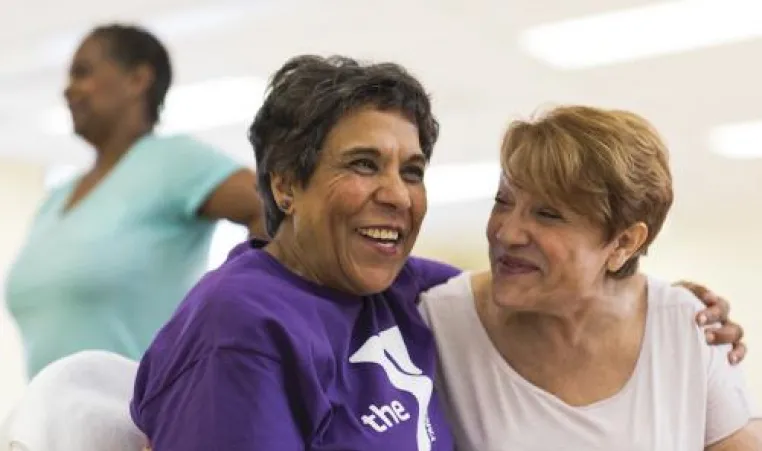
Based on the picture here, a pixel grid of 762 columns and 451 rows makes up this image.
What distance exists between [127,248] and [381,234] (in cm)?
64

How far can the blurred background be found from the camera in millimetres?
4398

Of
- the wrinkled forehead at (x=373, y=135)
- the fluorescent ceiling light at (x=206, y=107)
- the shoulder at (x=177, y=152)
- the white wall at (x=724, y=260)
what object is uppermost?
the wrinkled forehead at (x=373, y=135)

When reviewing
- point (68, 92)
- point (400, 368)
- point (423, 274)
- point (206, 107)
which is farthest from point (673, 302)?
point (206, 107)

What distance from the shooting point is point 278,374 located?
3.62ft

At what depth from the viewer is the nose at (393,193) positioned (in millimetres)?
1303

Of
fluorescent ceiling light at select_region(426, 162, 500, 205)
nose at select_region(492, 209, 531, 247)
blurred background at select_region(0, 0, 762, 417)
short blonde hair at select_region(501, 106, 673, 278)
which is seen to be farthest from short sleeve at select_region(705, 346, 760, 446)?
fluorescent ceiling light at select_region(426, 162, 500, 205)

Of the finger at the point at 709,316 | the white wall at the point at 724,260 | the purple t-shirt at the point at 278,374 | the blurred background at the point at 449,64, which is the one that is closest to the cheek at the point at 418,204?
the purple t-shirt at the point at 278,374

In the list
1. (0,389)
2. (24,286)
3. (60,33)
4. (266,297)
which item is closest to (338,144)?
(266,297)

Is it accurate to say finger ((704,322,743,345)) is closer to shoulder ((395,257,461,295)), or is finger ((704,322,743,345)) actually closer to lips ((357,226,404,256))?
shoulder ((395,257,461,295))

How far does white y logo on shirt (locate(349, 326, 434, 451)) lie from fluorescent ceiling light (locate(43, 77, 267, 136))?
4.04 metres

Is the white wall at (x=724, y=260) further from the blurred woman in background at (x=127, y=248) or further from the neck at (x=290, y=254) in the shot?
the neck at (x=290, y=254)

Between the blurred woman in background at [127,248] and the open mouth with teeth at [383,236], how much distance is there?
0.44 metres

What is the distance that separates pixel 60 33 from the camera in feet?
15.9

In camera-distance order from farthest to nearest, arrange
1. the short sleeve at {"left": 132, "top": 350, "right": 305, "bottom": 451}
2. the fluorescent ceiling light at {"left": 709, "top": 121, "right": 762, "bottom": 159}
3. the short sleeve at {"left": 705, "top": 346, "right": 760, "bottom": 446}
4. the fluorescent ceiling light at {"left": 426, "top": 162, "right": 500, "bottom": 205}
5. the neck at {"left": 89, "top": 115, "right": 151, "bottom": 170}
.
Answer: the fluorescent ceiling light at {"left": 426, "top": 162, "right": 500, "bottom": 205}, the fluorescent ceiling light at {"left": 709, "top": 121, "right": 762, "bottom": 159}, the neck at {"left": 89, "top": 115, "right": 151, "bottom": 170}, the short sleeve at {"left": 705, "top": 346, "right": 760, "bottom": 446}, the short sleeve at {"left": 132, "top": 350, "right": 305, "bottom": 451}
